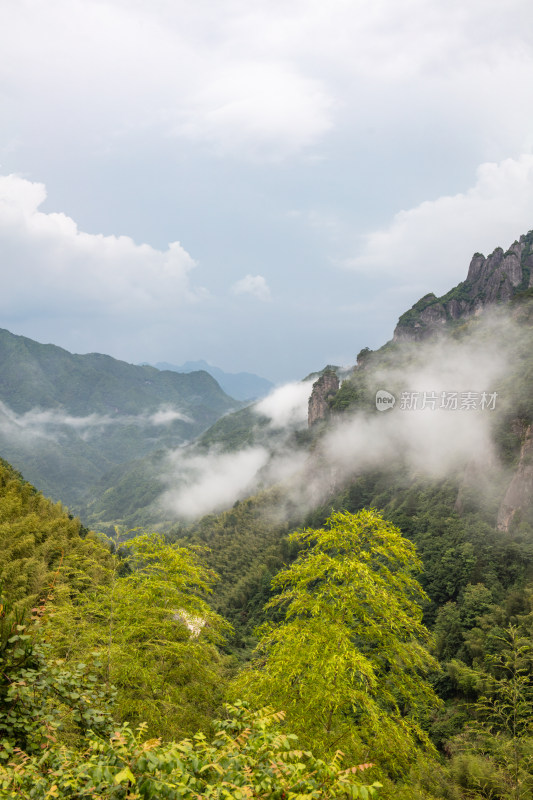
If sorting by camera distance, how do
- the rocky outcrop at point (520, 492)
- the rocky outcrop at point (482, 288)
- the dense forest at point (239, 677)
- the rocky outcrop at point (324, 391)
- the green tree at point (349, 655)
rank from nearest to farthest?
the dense forest at point (239, 677) → the green tree at point (349, 655) → the rocky outcrop at point (520, 492) → the rocky outcrop at point (324, 391) → the rocky outcrop at point (482, 288)

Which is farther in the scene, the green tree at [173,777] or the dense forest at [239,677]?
the dense forest at [239,677]

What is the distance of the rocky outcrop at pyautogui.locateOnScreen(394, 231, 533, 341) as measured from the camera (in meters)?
168

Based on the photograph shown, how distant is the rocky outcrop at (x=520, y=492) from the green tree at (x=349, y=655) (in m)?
62.1

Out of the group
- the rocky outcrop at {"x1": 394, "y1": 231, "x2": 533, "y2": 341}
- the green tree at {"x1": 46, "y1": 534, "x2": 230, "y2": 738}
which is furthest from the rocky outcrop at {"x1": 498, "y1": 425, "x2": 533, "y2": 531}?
the rocky outcrop at {"x1": 394, "y1": 231, "x2": 533, "y2": 341}

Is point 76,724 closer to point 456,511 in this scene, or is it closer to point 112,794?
point 112,794

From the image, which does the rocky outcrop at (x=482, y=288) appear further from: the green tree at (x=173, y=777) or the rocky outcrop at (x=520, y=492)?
the green tree at (x=173, y=777)

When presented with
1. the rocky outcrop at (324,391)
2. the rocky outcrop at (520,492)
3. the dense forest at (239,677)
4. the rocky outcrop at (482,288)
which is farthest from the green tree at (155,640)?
the rocky outcrop at (482,288)

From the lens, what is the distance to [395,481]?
111 meters

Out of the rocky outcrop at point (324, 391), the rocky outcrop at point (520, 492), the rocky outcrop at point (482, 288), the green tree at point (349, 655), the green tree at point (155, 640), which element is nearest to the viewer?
the green tree at point (349, 655)

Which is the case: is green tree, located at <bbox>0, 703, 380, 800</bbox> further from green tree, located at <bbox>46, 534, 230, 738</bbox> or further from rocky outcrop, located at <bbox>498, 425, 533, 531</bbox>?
rocky outcrop, located at <bbox>498, 425, 533, 531</bbox>

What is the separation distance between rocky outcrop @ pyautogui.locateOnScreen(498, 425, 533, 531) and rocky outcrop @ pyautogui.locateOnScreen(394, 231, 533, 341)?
126943 mm

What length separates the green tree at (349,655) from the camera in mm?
7797

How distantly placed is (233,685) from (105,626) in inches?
149

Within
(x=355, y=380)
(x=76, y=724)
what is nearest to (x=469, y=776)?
(x=76, y=724)
